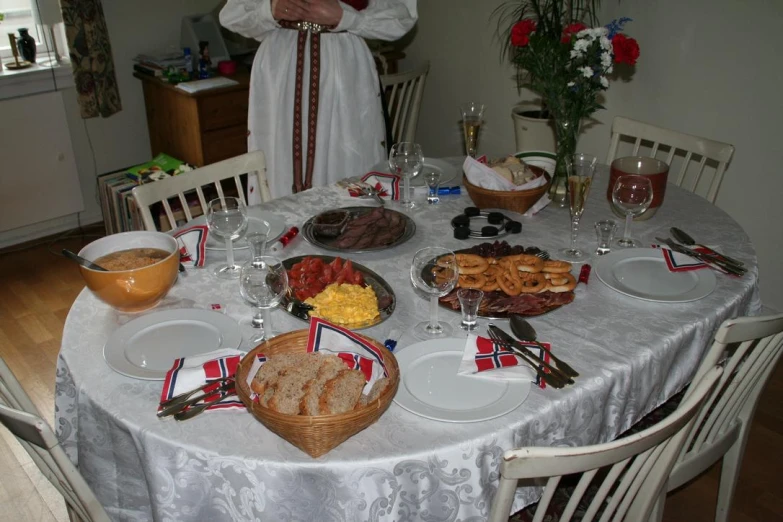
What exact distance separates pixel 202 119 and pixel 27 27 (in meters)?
1.04

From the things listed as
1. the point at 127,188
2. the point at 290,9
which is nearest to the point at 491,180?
the point at 290,9

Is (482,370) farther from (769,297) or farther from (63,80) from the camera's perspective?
(63,80)

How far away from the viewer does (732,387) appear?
4.81 ft

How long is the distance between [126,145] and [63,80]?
18.4 inches

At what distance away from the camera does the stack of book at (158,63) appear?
11.6ft

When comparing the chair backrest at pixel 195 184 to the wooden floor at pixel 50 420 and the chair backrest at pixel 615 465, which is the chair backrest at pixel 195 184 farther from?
the chair backrest at pixel 615 465

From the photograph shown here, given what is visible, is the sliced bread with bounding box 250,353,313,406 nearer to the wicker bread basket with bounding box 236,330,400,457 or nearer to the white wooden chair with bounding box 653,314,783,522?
the wicker bread basket with bounding box 236,330,400,457

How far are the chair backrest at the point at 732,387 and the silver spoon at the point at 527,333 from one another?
22 cm

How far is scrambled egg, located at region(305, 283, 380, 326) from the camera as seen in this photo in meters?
1.46

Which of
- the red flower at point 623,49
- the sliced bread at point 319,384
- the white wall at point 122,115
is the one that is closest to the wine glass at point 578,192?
the red flower at point 623,49

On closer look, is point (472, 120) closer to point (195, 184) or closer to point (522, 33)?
point (522, 33)

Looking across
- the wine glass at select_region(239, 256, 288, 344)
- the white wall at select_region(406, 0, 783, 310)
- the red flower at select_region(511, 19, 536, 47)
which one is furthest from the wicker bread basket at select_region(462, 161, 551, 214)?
the white wall at select_region(406, 0, 783, 310)

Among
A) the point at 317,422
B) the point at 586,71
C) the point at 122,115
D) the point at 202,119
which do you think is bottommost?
the point at 122,115

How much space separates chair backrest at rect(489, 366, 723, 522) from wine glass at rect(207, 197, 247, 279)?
0.84 metres
